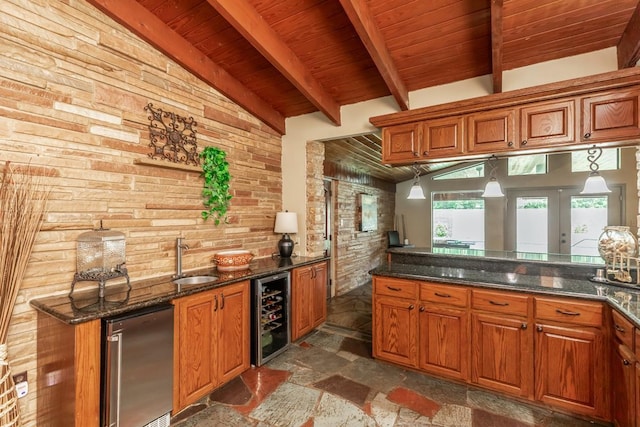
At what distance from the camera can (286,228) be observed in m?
3.62

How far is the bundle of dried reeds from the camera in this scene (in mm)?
→ 1575

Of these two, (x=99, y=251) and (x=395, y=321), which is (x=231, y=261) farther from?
(x=395, y=321)

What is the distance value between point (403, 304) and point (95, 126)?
112 inches

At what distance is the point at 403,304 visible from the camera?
2.62m

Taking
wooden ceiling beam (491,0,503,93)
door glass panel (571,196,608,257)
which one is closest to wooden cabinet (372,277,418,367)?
wooden ceiling beam (491,0,503,93)

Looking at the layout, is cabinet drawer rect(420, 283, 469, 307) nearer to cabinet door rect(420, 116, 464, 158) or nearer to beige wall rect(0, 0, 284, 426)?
cabinet door rect(420, 116, 464, 158)

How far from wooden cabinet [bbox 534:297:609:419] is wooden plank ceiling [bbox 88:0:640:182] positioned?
187 centimetres

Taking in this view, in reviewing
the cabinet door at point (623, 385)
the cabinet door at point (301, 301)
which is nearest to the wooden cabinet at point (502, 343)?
the cabinet door at point (623, 385)

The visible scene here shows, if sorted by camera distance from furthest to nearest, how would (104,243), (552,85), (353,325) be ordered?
(353,325) → (552,85) → (104,243)

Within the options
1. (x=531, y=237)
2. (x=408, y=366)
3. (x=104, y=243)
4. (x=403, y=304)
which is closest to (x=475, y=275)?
(x=403, y=304)

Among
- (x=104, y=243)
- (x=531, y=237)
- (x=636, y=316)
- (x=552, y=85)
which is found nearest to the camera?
(x=636, y=316)

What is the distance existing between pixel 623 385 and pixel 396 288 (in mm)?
1482

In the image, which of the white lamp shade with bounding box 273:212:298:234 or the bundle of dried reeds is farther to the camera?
the white lamp shade with bounding box 273:212:298:234

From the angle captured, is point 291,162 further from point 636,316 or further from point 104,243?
point 636,316
